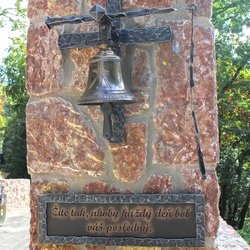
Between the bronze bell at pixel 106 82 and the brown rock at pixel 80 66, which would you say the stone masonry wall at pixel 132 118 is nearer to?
the brown rock at pixel 80 66

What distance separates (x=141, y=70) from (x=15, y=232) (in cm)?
613

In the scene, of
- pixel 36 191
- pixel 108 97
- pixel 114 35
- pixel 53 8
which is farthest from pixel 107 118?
pixel 53 8

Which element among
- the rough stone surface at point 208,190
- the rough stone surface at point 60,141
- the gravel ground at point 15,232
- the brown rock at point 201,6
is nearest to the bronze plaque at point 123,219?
the rough stone surface at point 208,190

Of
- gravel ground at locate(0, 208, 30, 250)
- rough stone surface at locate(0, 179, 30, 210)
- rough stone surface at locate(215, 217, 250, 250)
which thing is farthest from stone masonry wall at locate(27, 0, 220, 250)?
rough stone surface at locate(0, 179, 30, 210)

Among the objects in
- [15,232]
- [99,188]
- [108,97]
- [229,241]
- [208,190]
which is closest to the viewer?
[108,97]

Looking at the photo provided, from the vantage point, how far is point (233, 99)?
11242 mm

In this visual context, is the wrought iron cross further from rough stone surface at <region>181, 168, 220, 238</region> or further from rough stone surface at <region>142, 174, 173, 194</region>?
rough stone surface at <region>181, 168, 220, 238</region>

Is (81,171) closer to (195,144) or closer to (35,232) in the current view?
(35,232)

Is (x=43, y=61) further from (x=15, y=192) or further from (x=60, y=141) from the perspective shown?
(x=15, y=192)

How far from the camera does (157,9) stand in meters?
1.74

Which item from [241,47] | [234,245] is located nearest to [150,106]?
[234,245]

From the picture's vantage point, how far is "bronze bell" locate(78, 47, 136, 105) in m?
1.72

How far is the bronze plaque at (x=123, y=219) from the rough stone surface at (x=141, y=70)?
0.52m

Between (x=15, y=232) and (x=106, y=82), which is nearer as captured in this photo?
(x=106, y=82)
